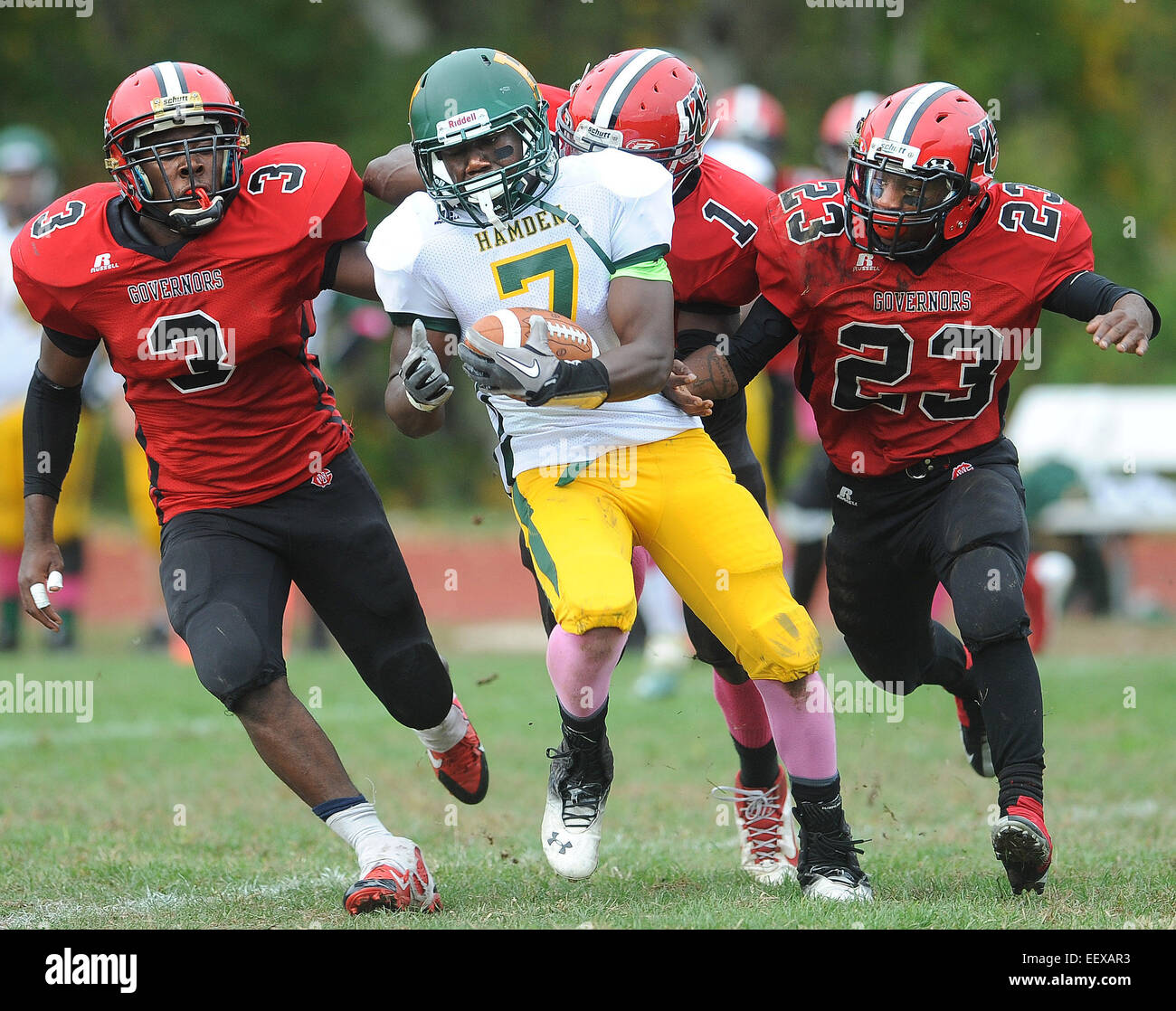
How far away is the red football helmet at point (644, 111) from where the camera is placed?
4195mm

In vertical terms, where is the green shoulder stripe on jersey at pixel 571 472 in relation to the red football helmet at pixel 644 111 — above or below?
below

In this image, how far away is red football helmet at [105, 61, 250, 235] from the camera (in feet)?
13.1

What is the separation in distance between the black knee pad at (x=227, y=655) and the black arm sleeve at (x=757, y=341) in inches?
54.6

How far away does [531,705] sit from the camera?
7.76m

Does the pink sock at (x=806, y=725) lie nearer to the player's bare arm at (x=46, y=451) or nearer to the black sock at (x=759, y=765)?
the black sock at (x=759, y=765)

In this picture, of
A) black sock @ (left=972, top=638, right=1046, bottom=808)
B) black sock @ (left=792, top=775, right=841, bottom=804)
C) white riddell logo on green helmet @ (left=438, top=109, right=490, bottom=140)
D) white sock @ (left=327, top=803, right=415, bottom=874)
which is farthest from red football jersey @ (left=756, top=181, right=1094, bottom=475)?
white sock @ (left=327, top=803, right=415, bottom=874)

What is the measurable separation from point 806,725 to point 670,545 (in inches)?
22.1

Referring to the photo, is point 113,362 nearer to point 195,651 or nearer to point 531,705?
point 195,651

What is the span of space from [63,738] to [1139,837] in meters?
4.49

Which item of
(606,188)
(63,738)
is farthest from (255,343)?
(63,738)

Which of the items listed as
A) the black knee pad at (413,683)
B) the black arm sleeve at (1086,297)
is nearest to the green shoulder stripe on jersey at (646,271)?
the black arm sleeve at (1086,297)

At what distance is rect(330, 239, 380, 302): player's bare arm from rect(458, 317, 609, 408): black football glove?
57 centimetres

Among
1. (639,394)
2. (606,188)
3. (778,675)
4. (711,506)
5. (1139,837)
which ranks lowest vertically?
(1139,837)

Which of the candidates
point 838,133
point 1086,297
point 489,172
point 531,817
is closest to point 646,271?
point 489,172
